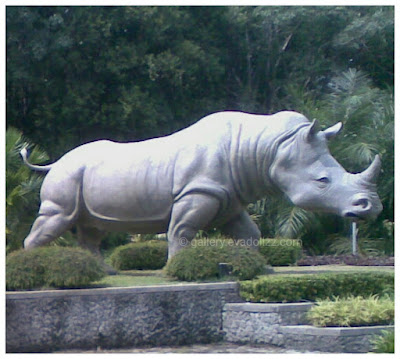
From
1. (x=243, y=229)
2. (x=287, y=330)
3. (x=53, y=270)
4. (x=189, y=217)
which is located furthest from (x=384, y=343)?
(x=53, y=270)

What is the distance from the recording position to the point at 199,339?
413 inches

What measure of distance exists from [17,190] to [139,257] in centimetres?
419

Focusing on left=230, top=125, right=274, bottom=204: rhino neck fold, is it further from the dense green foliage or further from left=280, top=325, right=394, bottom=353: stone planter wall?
the dense green foliage

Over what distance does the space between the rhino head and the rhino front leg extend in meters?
1.07

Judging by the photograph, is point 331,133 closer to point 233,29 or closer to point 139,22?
point 139,22

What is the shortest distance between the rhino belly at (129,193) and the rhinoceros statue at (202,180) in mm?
15

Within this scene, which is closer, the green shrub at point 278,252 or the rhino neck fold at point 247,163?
the rhino neck fold at point 247,163

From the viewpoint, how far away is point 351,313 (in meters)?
9.81

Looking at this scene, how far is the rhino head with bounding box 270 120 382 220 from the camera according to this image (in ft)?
37.8

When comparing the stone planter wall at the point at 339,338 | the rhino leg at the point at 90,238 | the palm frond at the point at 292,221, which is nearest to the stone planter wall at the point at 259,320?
the stone planter wall at the point at 339,338

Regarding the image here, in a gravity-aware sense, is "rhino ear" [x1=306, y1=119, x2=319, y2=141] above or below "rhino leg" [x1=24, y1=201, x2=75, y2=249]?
above

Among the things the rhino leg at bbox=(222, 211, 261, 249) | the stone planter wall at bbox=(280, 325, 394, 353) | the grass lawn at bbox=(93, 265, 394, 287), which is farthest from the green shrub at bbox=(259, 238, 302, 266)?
the stone planter wall at bbox=(280, 325, 394, 353)

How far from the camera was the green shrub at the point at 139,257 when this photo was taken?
13539 millimetres

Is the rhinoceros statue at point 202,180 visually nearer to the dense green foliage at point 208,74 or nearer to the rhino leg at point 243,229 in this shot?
the rhino leg at point 243,229
